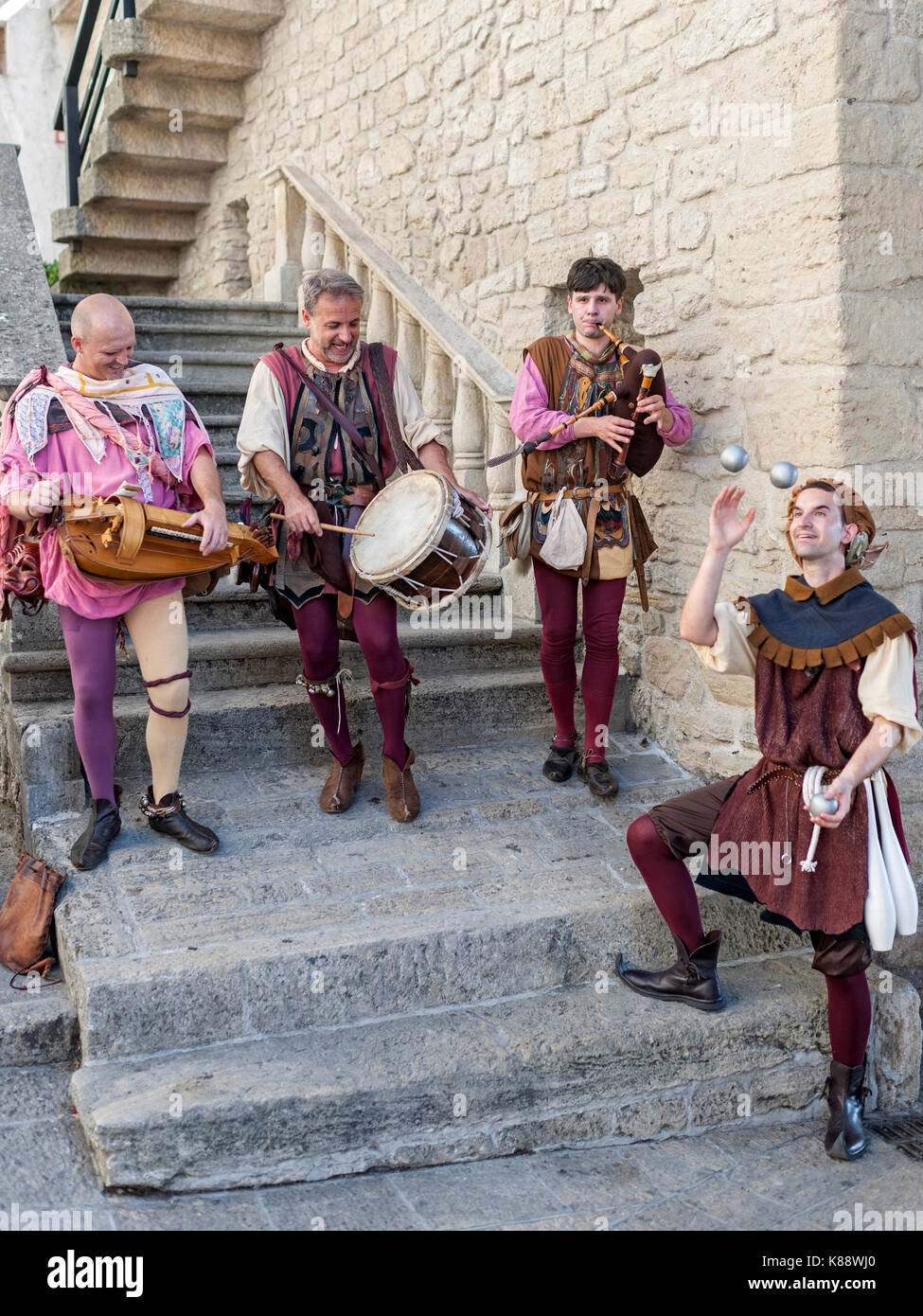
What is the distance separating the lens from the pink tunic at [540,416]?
4.13 metres

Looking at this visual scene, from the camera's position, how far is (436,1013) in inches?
130

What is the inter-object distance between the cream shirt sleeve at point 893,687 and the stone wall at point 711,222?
1075mm

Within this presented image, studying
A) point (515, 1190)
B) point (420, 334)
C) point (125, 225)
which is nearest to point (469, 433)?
point (420, 334)

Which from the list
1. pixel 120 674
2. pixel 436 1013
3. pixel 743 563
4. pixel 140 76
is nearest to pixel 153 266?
pixel 140 76

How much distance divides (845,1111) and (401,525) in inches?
77.7

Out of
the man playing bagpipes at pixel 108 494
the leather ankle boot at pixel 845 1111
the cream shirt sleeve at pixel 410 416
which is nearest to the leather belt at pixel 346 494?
the cream shirt sleeve at pixel 410 416

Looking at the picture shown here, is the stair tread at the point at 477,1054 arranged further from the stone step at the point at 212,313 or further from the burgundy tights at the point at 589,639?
the stone step at the point at 212,313

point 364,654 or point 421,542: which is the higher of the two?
point 421,542

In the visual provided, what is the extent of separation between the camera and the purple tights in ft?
11.7

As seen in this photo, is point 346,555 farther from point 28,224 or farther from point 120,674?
point 28,224

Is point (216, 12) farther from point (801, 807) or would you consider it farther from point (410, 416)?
point (801, 807)

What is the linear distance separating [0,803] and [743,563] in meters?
2.63

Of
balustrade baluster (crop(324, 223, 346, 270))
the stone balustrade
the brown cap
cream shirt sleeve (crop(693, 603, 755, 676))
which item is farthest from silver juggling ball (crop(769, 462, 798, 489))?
balustrade baluster (crop(324, 223, 346, 270))

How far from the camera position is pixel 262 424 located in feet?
12.6
